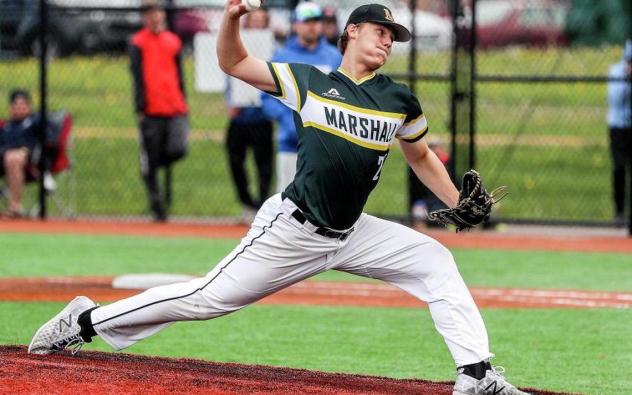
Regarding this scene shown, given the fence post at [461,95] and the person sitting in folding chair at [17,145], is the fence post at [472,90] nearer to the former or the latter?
the fence post at [461,95]

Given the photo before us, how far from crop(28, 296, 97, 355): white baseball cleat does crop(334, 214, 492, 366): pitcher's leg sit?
1448 mm

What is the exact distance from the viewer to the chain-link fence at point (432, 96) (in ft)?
52.2

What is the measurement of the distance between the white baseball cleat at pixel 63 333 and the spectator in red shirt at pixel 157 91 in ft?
26.7

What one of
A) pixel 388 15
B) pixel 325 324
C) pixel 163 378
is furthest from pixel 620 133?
pixel 163 378

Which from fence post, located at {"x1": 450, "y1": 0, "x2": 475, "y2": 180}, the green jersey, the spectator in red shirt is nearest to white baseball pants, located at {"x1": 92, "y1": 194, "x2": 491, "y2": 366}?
the green jersey

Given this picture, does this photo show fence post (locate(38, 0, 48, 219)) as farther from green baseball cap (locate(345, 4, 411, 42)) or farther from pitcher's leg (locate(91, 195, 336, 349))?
green baseball cap (locate(345, 4, 411, 42))

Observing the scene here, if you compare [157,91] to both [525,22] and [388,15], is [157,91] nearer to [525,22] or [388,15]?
[525,22]

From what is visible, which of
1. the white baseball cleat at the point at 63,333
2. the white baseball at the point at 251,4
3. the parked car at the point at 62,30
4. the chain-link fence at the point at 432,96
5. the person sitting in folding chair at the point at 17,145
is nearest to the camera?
the white baseball at the point at 251,4

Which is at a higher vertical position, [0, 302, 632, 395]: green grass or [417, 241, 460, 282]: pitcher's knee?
[417, 241, 460, 282]: pitcher's knee

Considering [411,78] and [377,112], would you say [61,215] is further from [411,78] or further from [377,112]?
[377,112]

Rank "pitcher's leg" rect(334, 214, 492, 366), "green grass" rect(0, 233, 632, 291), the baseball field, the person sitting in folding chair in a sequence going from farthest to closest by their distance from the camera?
the person sitting in folding chair
"green grass" rect(0, 233, 632, 291)
the baseball field
"pitcher's leg" rect(334, 214, 492, 366)

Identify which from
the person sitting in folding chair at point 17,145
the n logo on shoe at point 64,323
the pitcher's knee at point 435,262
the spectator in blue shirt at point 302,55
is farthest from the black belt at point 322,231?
the person sitting in folding chair at point 17,145

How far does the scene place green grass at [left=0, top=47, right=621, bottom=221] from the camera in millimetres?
17625

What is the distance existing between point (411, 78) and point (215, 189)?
178 inches
